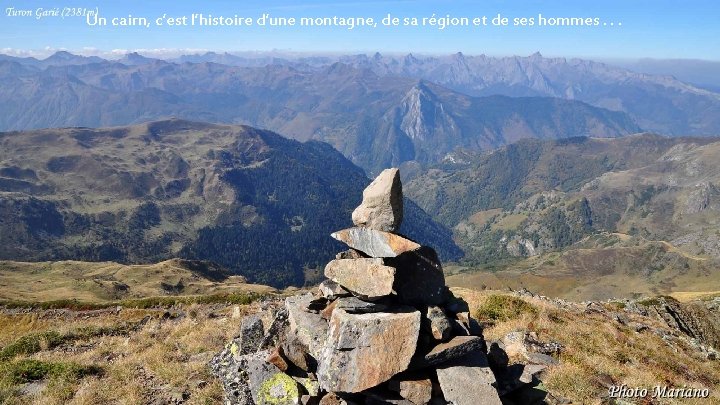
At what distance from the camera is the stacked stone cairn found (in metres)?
15.2

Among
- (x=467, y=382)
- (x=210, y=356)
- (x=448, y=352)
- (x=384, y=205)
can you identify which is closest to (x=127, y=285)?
(x=210, y=356)

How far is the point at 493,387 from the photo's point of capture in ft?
51.6

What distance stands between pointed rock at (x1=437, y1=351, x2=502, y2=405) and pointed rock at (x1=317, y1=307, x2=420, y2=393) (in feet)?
5.65

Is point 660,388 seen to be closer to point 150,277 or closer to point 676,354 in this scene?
point 676,354

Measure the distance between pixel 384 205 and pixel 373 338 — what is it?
228 inches

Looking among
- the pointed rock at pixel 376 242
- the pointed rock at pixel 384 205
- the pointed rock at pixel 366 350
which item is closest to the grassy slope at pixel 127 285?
the pointed rock at pixel 384 205

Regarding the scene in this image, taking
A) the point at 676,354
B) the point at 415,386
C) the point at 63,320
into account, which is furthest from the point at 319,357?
the point at 63,320

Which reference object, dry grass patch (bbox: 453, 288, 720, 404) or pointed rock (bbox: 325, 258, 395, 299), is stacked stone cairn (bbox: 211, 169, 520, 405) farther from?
dry grass patch (bbox: 453, 288, 720, 404)

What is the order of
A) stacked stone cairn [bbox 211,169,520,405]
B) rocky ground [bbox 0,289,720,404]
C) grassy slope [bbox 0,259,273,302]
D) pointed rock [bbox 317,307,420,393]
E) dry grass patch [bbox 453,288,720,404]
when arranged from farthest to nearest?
1. grassy slope [bbox 0,259,273,302]
2. dry grass patch [bbox 453,288,720,404]
3. rocky ground [bbox 0,289,720,404]
4. stacked stone cairn [bbox 211,169,520,405]
5. pointed rock [bbox 317,307,420,393]

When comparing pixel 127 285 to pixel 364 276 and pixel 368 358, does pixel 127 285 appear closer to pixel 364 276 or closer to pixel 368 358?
pixel 364 276

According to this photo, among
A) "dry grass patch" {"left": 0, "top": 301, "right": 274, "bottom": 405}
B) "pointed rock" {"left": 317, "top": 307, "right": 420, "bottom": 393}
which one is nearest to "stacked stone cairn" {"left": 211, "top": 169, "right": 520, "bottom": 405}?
"pointed rock" {"left": 317, "top": 307, "right": 420, "bottom": 393}

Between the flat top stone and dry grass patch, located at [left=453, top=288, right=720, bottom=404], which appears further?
dry grass patch, located at [left=453, top=288, right=720, bottom=404]

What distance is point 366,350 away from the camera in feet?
50.3

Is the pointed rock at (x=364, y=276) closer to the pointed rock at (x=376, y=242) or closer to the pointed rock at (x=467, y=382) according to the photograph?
the pointed rock at (x=376, y=242)
